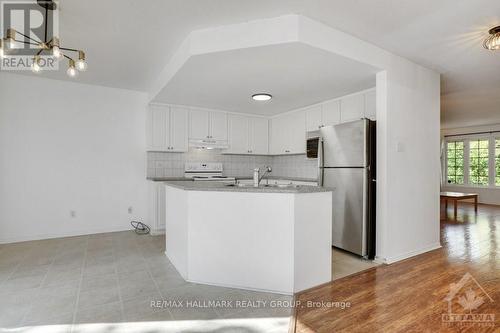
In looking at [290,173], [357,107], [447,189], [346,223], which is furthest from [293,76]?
[447,189]

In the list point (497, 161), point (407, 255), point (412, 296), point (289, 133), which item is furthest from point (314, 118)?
point (497, 161)

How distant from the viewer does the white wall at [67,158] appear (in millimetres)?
4008

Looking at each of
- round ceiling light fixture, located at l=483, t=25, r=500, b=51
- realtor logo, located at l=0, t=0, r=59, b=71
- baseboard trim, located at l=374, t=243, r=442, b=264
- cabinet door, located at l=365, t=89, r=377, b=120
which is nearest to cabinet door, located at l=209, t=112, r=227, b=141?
cabinet door, located at l=365, t=89, r=377, b=120

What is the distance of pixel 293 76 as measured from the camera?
333cm

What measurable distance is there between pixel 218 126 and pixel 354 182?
2976 millimetres

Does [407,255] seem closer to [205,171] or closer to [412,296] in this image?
[412,296]

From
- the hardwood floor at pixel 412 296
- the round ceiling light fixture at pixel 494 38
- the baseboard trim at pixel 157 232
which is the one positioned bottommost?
the hardwood floor at pixel 412 296

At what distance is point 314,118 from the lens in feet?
15.9

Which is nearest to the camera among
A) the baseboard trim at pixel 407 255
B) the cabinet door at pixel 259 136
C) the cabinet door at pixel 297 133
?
the baseboard trim at pixel 407 255

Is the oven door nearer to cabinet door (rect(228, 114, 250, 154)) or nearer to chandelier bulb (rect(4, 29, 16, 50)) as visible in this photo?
cabinet door (rect(228, 114, 250, 154))

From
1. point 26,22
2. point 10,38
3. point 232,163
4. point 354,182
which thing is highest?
point 26,22

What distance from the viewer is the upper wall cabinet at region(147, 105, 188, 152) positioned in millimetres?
4738

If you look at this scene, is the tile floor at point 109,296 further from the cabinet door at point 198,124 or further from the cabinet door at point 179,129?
the cabinet door at point 198,124

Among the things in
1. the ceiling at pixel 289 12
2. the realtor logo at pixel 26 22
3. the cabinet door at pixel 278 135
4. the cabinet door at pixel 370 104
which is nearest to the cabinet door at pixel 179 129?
the ceiling at pixel 289 12
